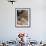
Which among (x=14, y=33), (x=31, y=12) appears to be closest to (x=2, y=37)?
(x=14, y=33)

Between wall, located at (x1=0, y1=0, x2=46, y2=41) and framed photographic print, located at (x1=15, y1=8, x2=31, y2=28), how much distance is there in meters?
0.12

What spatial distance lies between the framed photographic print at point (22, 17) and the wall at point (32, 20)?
4.7 inches

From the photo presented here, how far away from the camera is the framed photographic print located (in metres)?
5.36

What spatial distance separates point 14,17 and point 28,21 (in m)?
0.58

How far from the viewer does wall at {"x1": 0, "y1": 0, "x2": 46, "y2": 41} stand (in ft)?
17.5

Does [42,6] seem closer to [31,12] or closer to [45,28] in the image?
[31,12]

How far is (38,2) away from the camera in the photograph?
5348 millimetres

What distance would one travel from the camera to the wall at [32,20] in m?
5.35

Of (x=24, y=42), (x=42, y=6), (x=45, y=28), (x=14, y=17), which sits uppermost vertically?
(x=42, y=6)

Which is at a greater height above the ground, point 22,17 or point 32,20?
point 22,17

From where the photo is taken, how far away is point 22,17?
212 inches

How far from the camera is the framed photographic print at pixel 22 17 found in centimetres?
536

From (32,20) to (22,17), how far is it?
0.42 m

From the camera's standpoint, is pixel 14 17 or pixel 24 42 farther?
pixel 14 17
